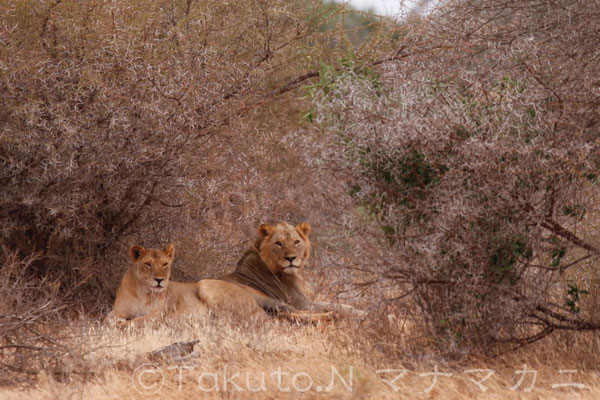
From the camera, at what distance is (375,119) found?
21.0ft

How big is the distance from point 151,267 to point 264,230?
4.41ft

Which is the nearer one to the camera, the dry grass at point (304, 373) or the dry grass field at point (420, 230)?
the dry grass at point (304, 373)

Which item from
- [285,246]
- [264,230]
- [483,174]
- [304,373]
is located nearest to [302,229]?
[285,246]

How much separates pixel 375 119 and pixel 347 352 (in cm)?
157

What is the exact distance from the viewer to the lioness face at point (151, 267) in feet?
28.3

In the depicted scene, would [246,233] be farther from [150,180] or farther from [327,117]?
[327,117]

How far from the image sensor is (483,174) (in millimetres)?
6094

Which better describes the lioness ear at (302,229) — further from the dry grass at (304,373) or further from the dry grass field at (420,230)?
the dry grass at (304,373)

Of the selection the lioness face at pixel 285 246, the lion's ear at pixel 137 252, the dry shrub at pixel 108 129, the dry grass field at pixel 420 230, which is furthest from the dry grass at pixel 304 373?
the lioness face at pixel 285 246

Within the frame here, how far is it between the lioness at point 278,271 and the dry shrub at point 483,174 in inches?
106

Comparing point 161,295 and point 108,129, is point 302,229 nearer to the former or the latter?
point 161,295

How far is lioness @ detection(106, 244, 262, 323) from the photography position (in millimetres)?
8672

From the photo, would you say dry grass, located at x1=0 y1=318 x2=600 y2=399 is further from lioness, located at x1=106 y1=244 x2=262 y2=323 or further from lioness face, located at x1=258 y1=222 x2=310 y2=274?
lioness face, located at x1=258 y1=222 x2=310 y2=274

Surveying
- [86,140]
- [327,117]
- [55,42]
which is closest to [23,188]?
[86,140]
